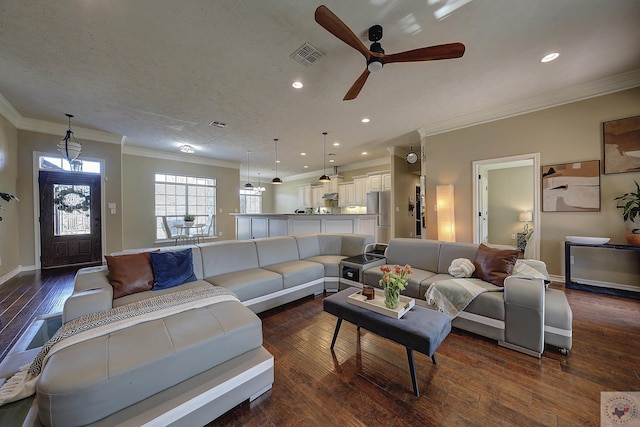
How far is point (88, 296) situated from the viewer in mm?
1789

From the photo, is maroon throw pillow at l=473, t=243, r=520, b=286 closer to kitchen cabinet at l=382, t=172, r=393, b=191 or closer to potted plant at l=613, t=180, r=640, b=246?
potted plant at l=613, t=180, r=640, b=246

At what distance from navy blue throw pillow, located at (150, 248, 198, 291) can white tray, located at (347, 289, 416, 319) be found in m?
1.76

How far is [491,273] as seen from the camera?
2.38 meters

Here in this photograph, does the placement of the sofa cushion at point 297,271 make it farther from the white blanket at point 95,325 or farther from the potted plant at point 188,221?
the potted plant at point 188,221

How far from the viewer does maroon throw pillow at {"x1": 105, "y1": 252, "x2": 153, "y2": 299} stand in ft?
7.03

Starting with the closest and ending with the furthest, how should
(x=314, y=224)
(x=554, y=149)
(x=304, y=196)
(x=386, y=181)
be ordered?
(x=554, y=149)
(x=314, y=224)
(x=386, y=181)
(x=304, y=196)

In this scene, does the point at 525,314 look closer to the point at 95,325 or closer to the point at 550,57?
the point at 550,57

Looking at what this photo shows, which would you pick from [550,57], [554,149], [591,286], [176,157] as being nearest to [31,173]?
[176,157]

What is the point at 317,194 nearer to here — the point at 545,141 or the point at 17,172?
the point at 545,141

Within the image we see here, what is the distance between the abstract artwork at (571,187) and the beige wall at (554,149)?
8cm

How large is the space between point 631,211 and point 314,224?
4.90m

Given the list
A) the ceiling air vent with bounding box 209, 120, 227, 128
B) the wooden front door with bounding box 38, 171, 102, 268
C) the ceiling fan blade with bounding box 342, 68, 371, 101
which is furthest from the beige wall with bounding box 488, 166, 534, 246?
the wooden front door with bounding box 38, 171, 102, 268

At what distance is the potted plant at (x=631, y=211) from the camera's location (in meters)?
3.05

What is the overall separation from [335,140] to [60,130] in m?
5.80
